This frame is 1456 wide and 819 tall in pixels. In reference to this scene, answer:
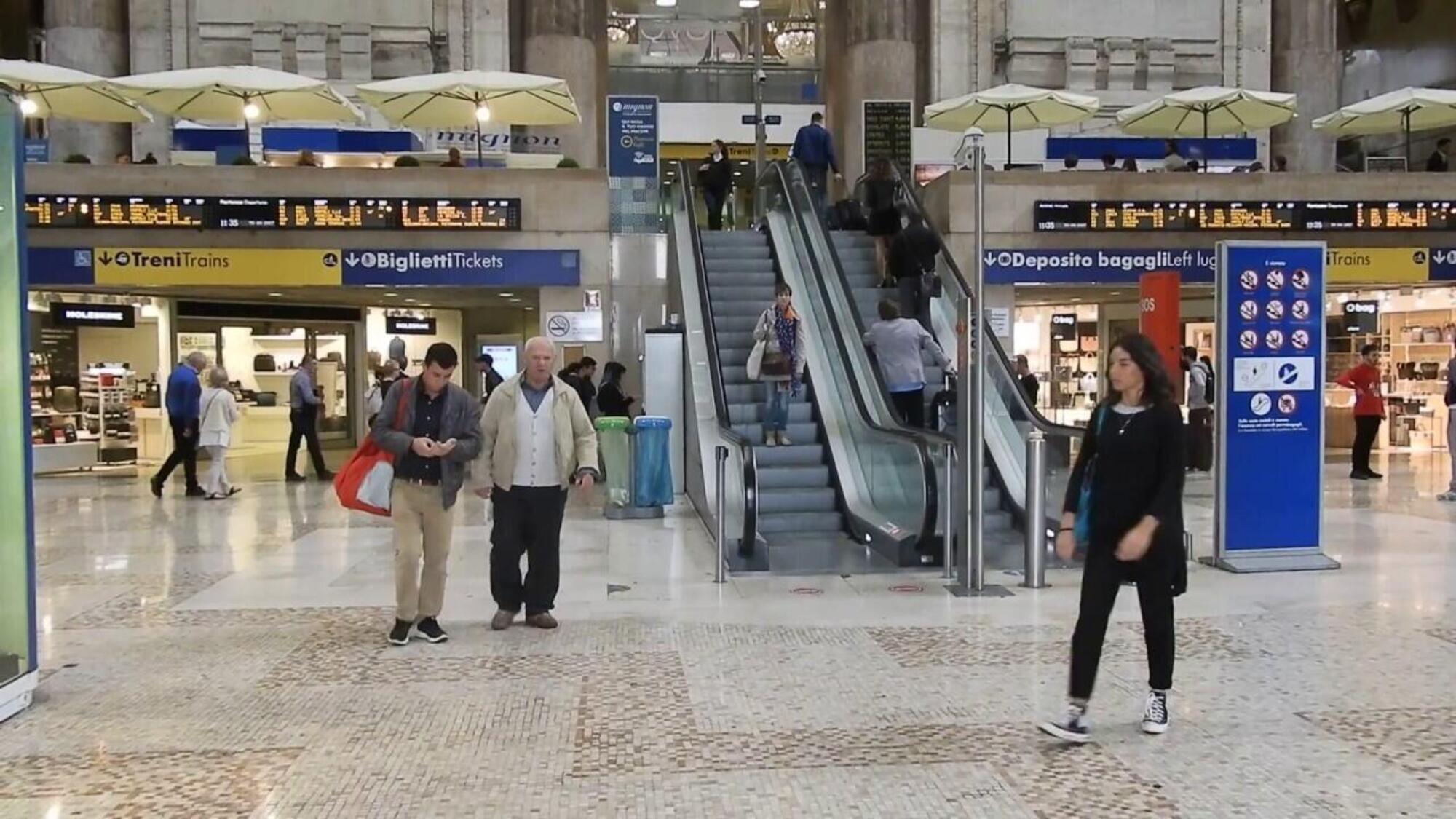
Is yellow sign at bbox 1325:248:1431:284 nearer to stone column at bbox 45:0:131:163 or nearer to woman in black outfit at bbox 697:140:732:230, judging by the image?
woman in black outfit at bbox 697:140:732:230

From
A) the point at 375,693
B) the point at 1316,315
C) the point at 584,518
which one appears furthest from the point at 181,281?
the point at 1316,315

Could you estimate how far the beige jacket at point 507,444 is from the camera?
649cm

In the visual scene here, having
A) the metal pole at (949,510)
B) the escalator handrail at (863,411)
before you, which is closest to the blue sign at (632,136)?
the escalator handrail at (863,411)

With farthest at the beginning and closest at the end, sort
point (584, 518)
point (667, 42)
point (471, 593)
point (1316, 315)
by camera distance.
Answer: point (667, 42) → point (584, 518) → point (1316, 315) → point (471, 593)

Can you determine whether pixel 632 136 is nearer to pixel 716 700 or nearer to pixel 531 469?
pixel 531 469

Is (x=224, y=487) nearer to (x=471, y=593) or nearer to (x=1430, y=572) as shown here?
(x=471, y=593)

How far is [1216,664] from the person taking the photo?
5.70 m

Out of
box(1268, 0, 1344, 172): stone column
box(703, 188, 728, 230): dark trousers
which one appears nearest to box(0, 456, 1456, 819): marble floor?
box(703, 188, 728, 230): dark trousers

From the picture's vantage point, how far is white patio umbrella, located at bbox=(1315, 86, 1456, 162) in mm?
16656

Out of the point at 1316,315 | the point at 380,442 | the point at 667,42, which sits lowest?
the point at 380,442

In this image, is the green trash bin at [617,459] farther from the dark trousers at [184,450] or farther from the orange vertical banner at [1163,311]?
the dark trousers at [184,450]

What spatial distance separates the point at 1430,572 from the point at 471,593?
21.1 feet

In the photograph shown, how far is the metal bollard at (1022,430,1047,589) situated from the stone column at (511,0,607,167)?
15.3 metres

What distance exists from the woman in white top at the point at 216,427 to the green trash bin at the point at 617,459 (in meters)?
4.55
